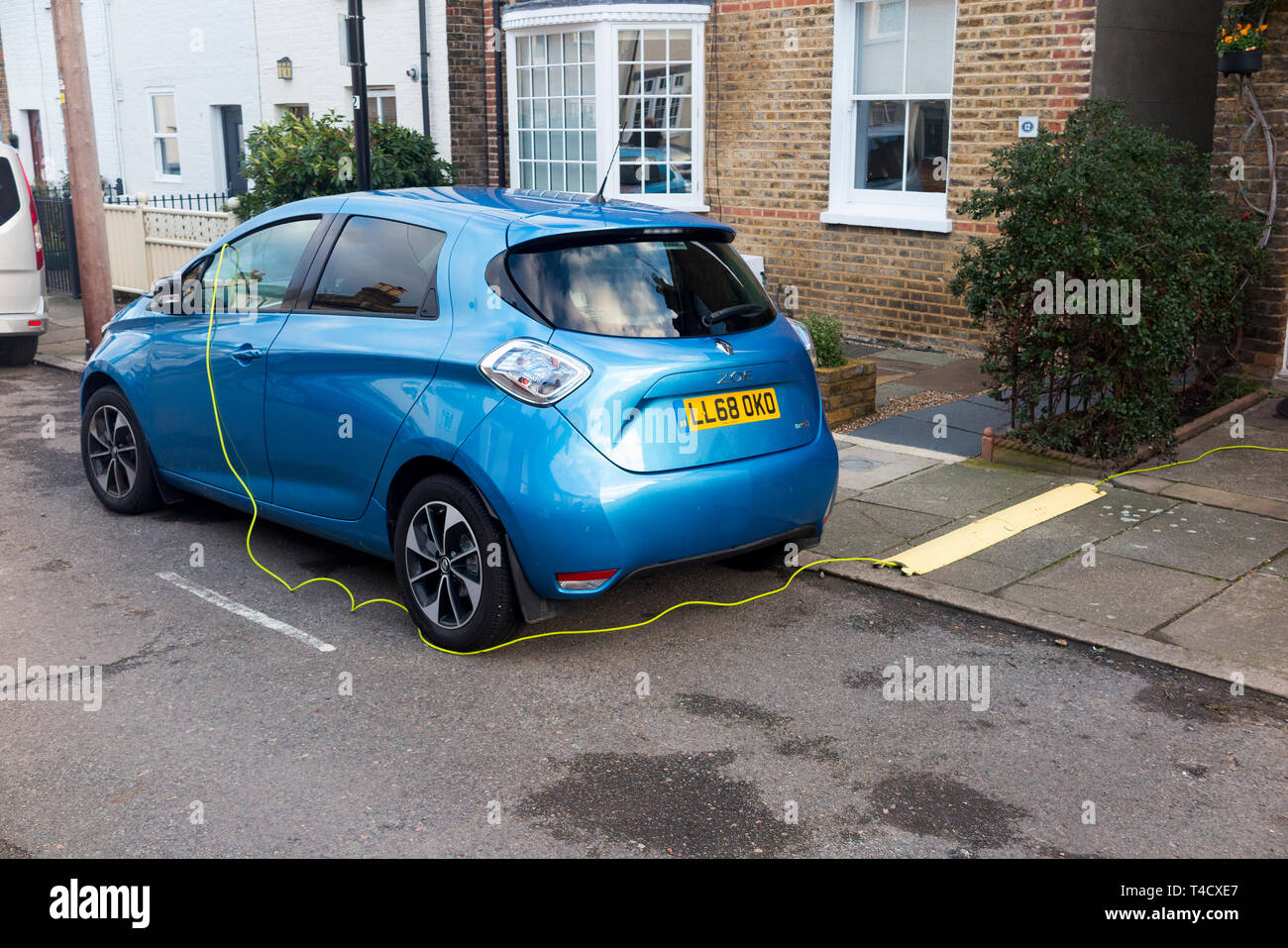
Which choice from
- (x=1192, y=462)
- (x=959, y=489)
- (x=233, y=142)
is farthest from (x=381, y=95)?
(x=1192, y=462)

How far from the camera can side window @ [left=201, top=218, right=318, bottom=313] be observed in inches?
239

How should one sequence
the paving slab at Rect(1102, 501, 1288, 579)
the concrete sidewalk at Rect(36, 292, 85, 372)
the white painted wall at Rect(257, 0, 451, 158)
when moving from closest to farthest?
the paving slab at Rect(1102, 501, 1288, 579) < the concrete sidewalk at Rect(36, 292, 85, 372) < the white painted wall at Rect(257, 0, 451, 158)

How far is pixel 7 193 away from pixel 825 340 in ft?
26.5

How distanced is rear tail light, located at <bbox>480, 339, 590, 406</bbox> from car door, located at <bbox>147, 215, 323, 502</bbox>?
5.10ft

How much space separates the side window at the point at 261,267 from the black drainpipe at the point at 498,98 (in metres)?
9.25

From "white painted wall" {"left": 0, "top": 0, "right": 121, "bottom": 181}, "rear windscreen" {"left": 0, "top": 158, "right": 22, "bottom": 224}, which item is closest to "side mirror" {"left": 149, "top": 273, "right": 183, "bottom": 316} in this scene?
"rear windscreen" {"left": 0, "top": 158, "right": 22, "bottom": 224}

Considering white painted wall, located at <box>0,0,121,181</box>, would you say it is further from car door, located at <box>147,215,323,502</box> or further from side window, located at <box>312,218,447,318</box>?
side window, located at <box>312,218,447,318</box>

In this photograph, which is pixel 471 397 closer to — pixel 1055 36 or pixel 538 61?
pixel 1055 36

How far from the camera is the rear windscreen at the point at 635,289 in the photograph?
5035 mm

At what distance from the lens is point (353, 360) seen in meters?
5.47

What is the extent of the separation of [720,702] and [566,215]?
2109mm

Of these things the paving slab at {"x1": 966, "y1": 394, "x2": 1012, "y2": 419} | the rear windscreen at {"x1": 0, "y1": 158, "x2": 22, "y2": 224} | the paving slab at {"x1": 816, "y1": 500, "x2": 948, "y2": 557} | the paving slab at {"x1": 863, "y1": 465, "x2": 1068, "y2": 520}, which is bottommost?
the paving slab at {"x1": 816, "y1": 500, "x2": 948, "y2": 557}

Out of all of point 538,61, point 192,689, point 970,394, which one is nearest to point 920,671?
point 192,689

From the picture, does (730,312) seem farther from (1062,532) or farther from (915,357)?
(915,357)
